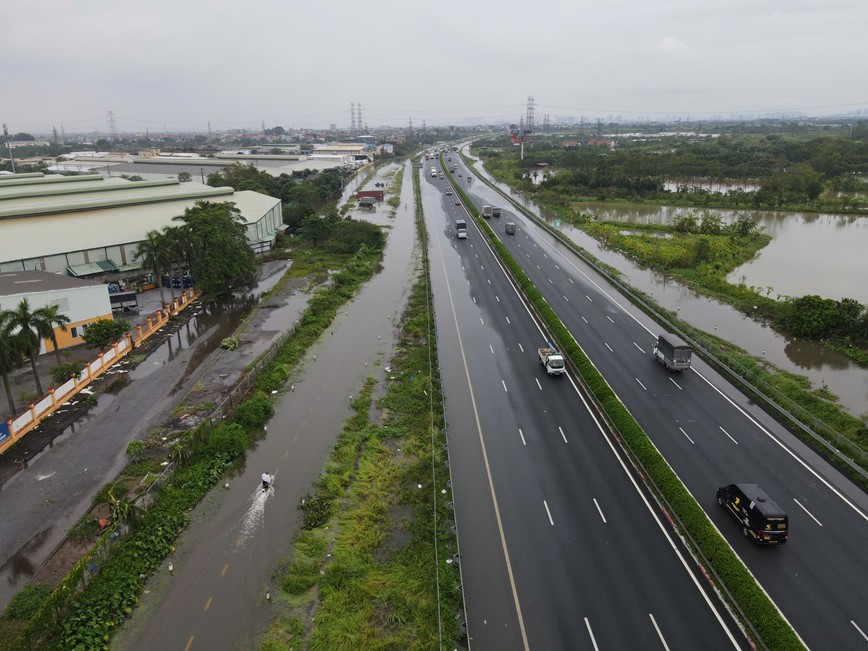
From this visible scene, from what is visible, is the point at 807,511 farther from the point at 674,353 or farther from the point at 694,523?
the point at 674,353

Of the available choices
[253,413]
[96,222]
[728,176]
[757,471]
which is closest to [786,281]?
[757,471]

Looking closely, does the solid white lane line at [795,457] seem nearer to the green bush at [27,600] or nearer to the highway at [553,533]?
the highway at [553,533]

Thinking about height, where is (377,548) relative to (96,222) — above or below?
below

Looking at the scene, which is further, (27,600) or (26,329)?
(26,329)

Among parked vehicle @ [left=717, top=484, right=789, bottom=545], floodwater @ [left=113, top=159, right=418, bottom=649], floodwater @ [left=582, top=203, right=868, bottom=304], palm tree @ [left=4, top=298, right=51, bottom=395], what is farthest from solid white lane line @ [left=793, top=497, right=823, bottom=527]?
palm tree @ [left=4, top=298, right=51, bottom=395]

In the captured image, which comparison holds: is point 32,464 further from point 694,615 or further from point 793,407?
point 793,407

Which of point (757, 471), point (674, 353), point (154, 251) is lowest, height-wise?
point (757, 471)
